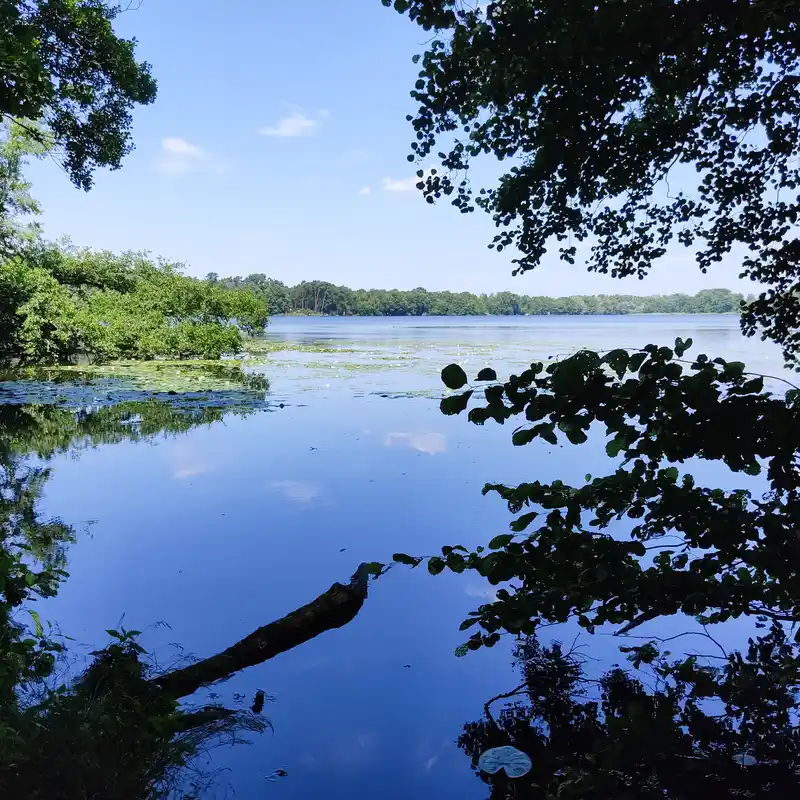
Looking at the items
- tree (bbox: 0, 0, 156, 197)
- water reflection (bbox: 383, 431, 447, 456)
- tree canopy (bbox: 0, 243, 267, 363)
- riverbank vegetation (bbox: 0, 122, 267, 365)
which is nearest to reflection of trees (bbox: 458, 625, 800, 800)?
water reflection (bbox: 383, 431, 447, 456)

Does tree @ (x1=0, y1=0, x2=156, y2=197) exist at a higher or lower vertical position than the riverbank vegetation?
higher

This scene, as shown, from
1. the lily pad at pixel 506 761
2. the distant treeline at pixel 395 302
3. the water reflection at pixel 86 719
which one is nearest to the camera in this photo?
the water reflection at pixel 86 719

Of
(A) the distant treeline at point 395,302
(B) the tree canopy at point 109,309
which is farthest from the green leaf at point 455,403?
(A) the distant treeline at point 395,302

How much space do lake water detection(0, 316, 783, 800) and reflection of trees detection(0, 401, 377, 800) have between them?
0.44 feet

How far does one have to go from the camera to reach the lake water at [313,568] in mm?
3084

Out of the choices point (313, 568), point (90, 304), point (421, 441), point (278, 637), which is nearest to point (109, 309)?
point (90, 304)

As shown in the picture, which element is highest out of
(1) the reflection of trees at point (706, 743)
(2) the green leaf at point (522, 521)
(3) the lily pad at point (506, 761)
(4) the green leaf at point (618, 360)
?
(4) the green leaf at point (618, 360)

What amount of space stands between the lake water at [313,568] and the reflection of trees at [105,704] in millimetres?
133

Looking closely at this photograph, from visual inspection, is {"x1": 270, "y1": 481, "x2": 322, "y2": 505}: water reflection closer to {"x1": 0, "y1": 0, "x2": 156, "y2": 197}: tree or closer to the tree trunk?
the tree trunk

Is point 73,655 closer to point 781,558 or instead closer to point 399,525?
point 399,525

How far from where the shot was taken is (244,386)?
15938 millimetres

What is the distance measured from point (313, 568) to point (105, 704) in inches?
95.8

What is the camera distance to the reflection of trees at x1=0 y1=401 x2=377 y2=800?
7.27 feet

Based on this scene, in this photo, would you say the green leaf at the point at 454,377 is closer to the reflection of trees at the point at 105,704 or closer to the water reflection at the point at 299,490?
the reflection of trees at the point at 105,704
